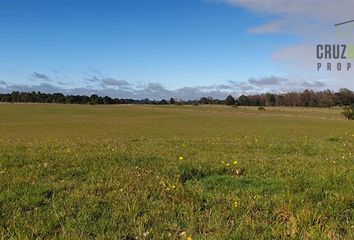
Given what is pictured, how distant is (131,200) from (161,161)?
12.2 feet

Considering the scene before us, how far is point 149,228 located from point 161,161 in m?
4.78

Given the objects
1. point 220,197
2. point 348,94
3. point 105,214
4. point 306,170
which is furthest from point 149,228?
point 348,94

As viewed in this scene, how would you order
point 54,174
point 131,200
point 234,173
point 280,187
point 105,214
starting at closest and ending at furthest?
1. point 105,214
2. point 131,200
3. point 280,187
4. point 54,174
5. point 234,173

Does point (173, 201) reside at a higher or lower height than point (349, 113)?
higher

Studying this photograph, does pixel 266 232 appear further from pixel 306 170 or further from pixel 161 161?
pixel 161 161

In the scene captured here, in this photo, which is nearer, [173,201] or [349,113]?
[173,201]

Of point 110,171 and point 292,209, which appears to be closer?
point 292,209

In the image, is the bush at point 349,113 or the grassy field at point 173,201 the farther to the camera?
the bush at point 349,113

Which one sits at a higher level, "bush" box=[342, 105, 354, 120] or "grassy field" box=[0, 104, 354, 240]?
"grassy field" box=[0, 104, 354, 240]

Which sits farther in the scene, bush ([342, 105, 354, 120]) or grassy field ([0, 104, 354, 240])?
bush ([342, 105, 354, 120])

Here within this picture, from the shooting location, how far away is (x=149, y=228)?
4.96 metres

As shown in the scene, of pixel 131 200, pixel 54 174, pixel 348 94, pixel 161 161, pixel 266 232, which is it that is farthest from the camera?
pixel 348 94

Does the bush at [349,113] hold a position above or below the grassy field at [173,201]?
below

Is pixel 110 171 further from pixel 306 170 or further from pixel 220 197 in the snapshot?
pixel 306 170
